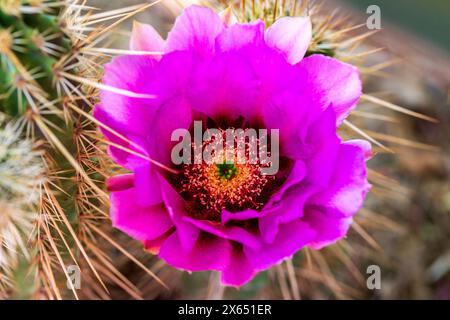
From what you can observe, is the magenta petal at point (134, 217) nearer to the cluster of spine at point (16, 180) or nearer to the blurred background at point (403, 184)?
the cluster of spine at point (16, 180)

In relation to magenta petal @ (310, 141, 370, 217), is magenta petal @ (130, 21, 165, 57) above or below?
above

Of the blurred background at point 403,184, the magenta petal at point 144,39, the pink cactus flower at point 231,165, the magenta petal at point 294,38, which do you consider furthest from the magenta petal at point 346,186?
the blurred background at point 403,184

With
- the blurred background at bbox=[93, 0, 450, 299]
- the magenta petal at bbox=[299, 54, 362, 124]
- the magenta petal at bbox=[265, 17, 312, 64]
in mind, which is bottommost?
the blurred background at bbox=[93, 0, 450, 299]

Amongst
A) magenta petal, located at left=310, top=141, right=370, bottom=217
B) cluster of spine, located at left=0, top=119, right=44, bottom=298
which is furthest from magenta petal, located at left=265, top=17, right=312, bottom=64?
cluster of spine, located at left=0, top=119, right=44, bottom=298

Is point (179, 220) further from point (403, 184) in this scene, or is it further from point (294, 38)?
point (403, 184)

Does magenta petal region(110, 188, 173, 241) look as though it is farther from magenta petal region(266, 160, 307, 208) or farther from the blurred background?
the blurred background

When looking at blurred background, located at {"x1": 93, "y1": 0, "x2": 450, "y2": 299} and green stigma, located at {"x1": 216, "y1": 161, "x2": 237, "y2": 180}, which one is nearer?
green stigma, located at {"x1": 216, "y1": 161, "x2": 237, "y2": 180}
